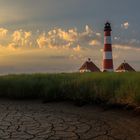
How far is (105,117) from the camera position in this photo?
911 centimetres

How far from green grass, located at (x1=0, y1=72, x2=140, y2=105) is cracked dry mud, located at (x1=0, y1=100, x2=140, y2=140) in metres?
0.40

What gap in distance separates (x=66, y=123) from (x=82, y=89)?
2684 millimetres

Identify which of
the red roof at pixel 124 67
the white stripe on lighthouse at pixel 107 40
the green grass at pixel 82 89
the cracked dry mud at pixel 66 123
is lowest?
the cracked dry mud at pixel 66 123

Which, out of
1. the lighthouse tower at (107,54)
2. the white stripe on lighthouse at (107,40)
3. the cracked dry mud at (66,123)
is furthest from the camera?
the white stripe on lighthouse at (107,40)

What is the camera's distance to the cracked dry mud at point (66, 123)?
24.8ft

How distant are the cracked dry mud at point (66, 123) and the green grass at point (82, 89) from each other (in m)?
0.40

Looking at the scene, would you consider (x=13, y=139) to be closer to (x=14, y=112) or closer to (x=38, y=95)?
(x=14, y=112)

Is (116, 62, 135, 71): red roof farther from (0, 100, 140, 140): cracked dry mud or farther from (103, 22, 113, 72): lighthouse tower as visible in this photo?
(0, 100, 140, 140): cracked dry mud

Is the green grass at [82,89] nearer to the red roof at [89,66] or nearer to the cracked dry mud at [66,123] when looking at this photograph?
the cracked dry mud at [66,123]

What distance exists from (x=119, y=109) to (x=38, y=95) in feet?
13.1

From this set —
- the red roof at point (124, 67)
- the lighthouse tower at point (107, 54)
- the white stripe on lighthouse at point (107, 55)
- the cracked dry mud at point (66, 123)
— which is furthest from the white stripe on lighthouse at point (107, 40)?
the cracked dry mud at point (66, 123)

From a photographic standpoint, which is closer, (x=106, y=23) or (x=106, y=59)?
(x=106, y=59)

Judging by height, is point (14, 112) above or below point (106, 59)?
below

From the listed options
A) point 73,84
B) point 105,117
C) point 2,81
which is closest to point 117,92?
point 105,117
